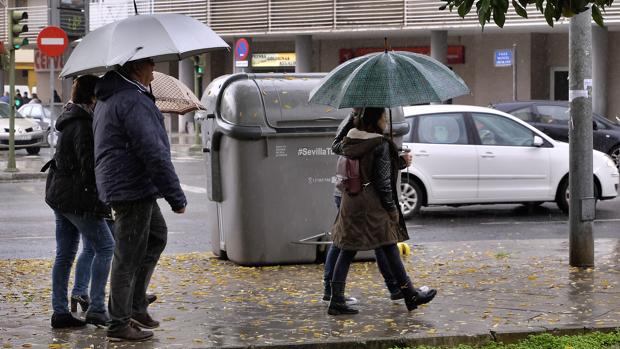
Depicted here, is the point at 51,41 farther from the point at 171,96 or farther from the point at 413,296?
the point at 413,296

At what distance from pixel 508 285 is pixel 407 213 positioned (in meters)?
5.97

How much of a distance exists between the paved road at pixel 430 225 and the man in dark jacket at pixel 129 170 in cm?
549

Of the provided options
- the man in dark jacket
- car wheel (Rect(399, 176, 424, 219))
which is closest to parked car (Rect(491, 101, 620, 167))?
car wheel (Rect(399, 176, 424, 219))

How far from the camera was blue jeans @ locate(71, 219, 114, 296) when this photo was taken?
8.02m

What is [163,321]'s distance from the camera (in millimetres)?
8062

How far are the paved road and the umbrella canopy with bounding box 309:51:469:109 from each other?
5.13 m

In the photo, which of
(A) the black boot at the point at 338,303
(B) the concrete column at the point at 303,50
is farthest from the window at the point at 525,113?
(B) the concrete column at the point at 303,50

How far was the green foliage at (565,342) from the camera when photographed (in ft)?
23.5

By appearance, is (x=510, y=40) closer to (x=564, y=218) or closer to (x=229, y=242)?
(x=564, y=218)

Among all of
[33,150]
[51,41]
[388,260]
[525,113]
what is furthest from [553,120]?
[33,150]

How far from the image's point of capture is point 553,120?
22922 millimetres

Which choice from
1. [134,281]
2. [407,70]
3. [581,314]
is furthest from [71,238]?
[581,314]

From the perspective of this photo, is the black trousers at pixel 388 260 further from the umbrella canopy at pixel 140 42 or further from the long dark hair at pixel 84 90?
the long dark hair at pixel 84 90

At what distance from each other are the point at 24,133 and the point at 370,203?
973 inches
